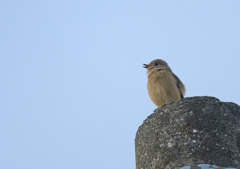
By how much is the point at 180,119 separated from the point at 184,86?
4293 millimetres

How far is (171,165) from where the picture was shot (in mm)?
3500

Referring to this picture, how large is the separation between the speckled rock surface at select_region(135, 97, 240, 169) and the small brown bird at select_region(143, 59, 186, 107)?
3245mm

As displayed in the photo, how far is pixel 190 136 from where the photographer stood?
3.62m

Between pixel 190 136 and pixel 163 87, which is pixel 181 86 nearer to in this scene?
pixel 163 87

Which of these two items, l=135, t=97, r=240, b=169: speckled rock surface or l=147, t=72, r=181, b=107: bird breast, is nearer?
l=135, t=97, r=240, b=169: speckled rock surface

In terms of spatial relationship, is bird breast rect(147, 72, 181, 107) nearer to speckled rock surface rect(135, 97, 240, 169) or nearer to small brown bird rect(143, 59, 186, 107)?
small brown bird rect(143, 59, 186, 107)

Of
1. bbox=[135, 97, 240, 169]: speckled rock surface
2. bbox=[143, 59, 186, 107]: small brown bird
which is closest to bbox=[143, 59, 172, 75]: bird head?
bbox=[143, 59, 186, 107]: small brown bird

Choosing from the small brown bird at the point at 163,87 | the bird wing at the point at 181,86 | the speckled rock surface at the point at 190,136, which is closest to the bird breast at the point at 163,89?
the small brown bird at the point at 163,87

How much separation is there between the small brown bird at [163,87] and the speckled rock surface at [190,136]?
3.25 metres

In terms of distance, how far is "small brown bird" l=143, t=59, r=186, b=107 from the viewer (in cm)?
738

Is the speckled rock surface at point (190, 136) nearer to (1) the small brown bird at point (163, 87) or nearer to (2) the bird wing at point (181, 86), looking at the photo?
(1) the small brown bird at point (163, 87)

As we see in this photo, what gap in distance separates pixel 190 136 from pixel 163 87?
3778 millimetres

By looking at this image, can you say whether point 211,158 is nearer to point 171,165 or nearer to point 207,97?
point 171,165

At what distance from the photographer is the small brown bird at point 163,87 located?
24.2 feet
